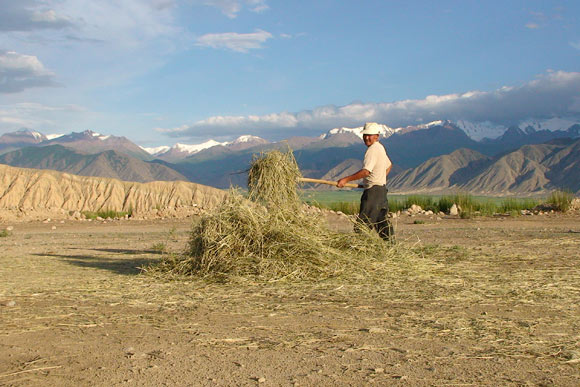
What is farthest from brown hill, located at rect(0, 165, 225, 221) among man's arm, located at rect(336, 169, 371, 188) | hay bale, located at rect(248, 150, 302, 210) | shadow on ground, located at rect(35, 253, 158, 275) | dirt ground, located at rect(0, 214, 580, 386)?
dirt ground, located at rect(0, 214, 580, 386)

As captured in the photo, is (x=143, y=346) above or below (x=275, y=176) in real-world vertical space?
below

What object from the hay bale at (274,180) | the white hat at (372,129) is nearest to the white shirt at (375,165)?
the white hat at (372,129)

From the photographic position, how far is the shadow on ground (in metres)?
8.59

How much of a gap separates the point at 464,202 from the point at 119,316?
1926 cm

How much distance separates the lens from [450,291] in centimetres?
620

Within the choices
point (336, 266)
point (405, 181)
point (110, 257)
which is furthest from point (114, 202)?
point (405, 181)

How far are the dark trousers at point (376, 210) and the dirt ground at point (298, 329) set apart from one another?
0.99m

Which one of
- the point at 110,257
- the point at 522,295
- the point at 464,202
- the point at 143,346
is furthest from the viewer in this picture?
the point at 464,202

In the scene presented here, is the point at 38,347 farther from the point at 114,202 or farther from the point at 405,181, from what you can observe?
the point at 405,181

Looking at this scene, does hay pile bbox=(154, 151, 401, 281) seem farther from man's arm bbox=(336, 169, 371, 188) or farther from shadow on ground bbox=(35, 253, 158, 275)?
shadow on ground bbox=(35, 253, 158, 275)

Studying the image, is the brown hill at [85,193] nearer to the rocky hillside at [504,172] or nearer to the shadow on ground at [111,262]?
the shadow on ground at [111,262]

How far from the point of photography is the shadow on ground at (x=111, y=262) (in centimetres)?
859

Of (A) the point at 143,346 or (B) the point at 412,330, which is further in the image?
(B) the point at 412,330

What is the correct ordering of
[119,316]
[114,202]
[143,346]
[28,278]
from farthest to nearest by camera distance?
[114,202], [28,278], [119,316], [143,346]
